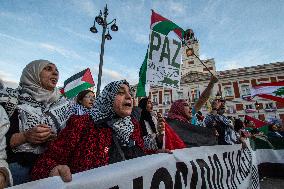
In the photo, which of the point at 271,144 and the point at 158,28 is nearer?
the point at 158,28

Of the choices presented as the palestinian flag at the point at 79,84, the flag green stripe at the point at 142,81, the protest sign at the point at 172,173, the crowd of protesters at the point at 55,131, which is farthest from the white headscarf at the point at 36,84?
the palestinian flag at the point at 79,84

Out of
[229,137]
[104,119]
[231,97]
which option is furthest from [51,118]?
[231,97]

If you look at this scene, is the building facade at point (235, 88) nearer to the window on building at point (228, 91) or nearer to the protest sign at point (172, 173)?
the window on building at point (228, 91)

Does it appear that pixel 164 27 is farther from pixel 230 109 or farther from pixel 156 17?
pixel 230 109

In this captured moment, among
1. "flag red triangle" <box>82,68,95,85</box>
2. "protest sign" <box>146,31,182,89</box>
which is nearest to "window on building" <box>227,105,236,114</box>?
"flag red triangle" <box>82,68,95,85</box>

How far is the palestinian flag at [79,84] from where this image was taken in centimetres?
547

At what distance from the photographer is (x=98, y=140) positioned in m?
1.69

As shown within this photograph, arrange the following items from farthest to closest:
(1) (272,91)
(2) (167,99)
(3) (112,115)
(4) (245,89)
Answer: (2) (167,99), (4) (245,89), (1) (272,91), (3) (112,115)

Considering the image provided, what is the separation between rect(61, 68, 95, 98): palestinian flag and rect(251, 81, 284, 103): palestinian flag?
6480 millimetres

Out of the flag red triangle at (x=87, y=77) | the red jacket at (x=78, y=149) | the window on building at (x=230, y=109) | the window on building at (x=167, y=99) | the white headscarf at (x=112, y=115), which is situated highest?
the window on building at (x=167, y=99)

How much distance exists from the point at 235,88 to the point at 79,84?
37.0 m

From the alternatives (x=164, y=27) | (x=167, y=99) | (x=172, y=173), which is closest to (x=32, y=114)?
(x=172, y=173)

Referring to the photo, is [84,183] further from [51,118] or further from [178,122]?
[178,122]

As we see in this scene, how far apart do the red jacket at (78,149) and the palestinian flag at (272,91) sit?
26.5ft
